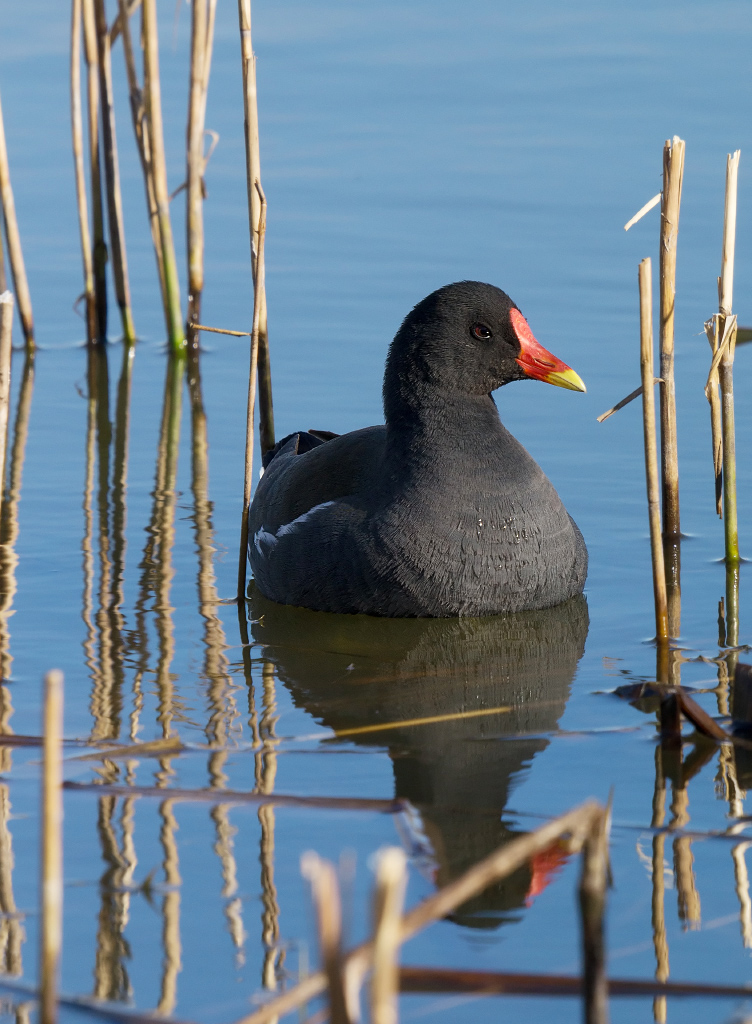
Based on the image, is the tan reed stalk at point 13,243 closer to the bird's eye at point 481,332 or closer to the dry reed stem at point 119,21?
the dry reed stem at point 119,21

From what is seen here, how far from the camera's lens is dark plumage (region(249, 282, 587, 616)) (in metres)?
5.45

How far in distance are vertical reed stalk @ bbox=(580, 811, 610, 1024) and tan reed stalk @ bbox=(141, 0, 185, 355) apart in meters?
6.43

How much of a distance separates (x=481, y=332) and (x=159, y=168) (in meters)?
3.27

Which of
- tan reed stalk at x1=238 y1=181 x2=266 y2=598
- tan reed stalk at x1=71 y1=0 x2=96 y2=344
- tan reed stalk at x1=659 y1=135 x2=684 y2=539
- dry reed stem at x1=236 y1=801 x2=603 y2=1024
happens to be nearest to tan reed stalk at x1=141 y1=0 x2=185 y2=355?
tan reed stalk at x1=71 y1=0 x2=96 y2=344

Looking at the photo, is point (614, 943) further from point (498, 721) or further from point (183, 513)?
point (183, 513)

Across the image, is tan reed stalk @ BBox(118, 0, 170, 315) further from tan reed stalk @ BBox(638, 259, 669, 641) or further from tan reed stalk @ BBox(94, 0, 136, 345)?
tan reed stalk @ BBox(638, 259, 669, 641)

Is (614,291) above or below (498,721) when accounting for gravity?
above

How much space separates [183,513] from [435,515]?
66.9 inches

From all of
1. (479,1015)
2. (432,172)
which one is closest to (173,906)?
(479,1015)

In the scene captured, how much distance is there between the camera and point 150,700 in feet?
16.3

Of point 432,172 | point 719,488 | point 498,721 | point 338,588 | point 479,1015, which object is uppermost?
point 432,172

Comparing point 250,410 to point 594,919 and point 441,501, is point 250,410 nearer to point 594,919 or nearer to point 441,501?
point 441,501

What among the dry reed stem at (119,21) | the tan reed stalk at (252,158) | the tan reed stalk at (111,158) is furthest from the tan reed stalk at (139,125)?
the tan reed stalk at (252,158)

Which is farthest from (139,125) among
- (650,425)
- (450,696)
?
(450,696)
